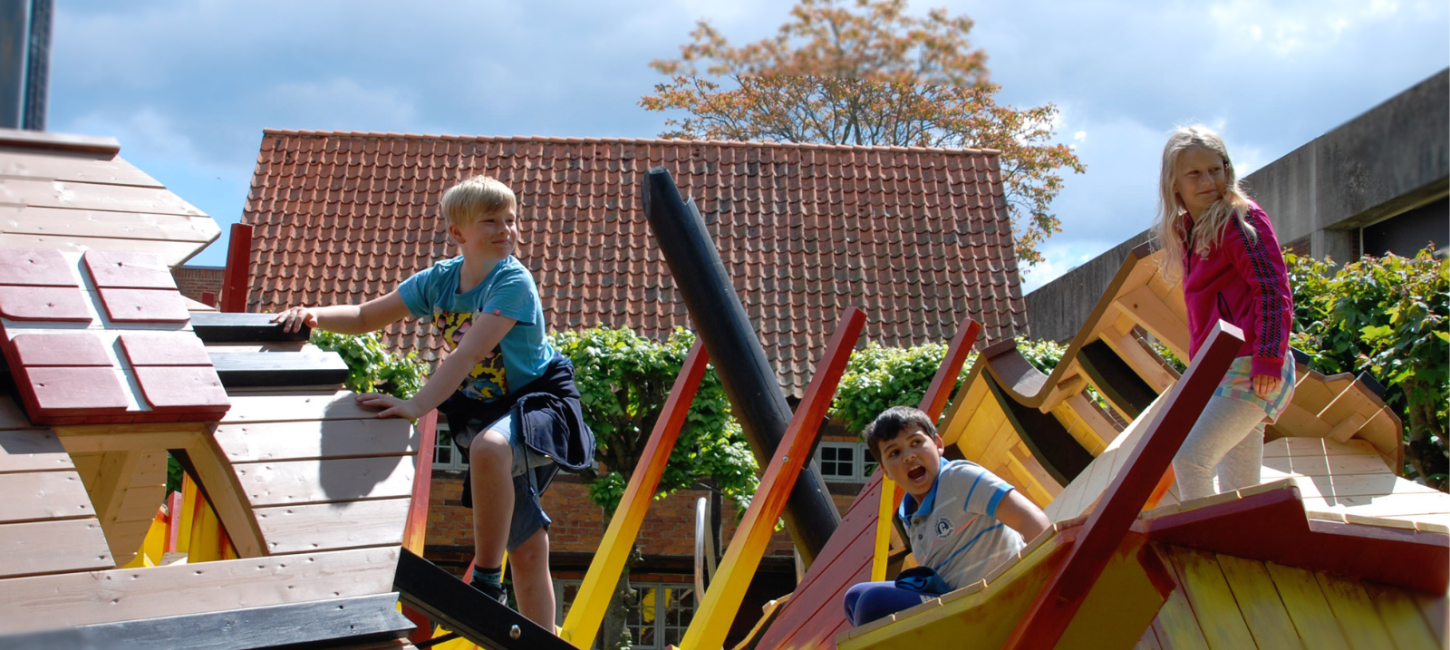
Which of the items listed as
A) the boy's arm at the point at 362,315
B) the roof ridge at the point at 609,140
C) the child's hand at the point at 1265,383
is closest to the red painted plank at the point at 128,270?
the boy's arm at the point at 362,315

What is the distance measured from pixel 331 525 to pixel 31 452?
0.54 m

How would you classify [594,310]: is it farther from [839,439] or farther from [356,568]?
[356,568]

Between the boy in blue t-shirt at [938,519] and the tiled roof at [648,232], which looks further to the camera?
the tiled roof at [648,232]

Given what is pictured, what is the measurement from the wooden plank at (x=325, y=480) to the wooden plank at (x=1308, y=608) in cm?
164

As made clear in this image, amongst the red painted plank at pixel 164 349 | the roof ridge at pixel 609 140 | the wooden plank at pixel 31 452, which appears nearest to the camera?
the wooden plank at pixel 31 452

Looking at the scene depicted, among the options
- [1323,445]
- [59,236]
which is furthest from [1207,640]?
[59,236]

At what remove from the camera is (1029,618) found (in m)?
1.76

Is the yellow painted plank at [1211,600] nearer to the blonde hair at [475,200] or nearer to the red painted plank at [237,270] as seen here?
the blonde hair at [475,200]

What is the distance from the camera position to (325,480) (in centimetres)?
216

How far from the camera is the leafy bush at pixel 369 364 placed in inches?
306

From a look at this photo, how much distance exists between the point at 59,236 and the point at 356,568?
1.07 meters

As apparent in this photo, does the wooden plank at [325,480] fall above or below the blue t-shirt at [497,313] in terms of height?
below

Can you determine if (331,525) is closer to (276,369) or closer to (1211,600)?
(276,369)

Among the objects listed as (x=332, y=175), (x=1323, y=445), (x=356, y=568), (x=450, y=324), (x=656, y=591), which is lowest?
(x=656, y=591)
